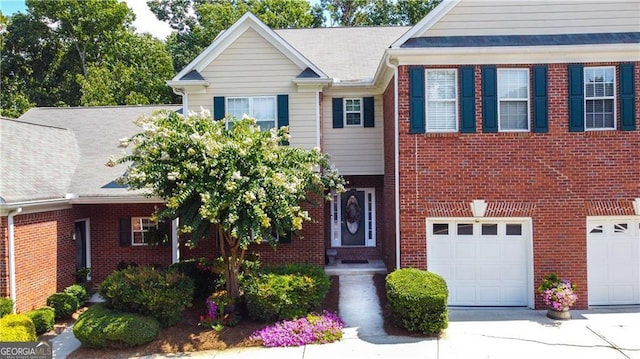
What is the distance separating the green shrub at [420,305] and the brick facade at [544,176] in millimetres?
1422

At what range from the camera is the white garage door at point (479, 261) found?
11.0m

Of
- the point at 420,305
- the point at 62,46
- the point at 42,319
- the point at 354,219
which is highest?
the point at 62,46

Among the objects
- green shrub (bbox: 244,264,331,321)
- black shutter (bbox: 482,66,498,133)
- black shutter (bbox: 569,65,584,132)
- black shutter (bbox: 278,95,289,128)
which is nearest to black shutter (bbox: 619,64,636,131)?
black shutter (bbox: 569,65,584,132)

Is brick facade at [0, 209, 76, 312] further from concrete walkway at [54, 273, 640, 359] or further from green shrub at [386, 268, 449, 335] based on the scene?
green shrub at [386, 268, 449, 335]

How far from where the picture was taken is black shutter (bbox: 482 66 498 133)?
35.5 feet

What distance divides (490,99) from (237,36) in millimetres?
7043

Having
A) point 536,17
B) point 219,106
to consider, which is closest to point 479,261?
point 536,17

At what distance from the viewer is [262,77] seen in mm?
12781

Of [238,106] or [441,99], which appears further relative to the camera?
[238,106]

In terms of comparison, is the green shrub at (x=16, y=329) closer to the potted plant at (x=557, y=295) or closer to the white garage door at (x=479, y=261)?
the white garage door at (x=479, y=261)

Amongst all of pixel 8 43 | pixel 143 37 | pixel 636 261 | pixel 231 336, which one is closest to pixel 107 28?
pixel 143 37

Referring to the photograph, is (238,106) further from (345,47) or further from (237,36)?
(345,47)

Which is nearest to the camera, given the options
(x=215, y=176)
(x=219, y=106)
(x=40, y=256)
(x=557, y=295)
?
(x=215, y=176)

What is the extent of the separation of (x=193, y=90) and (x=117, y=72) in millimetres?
19217
